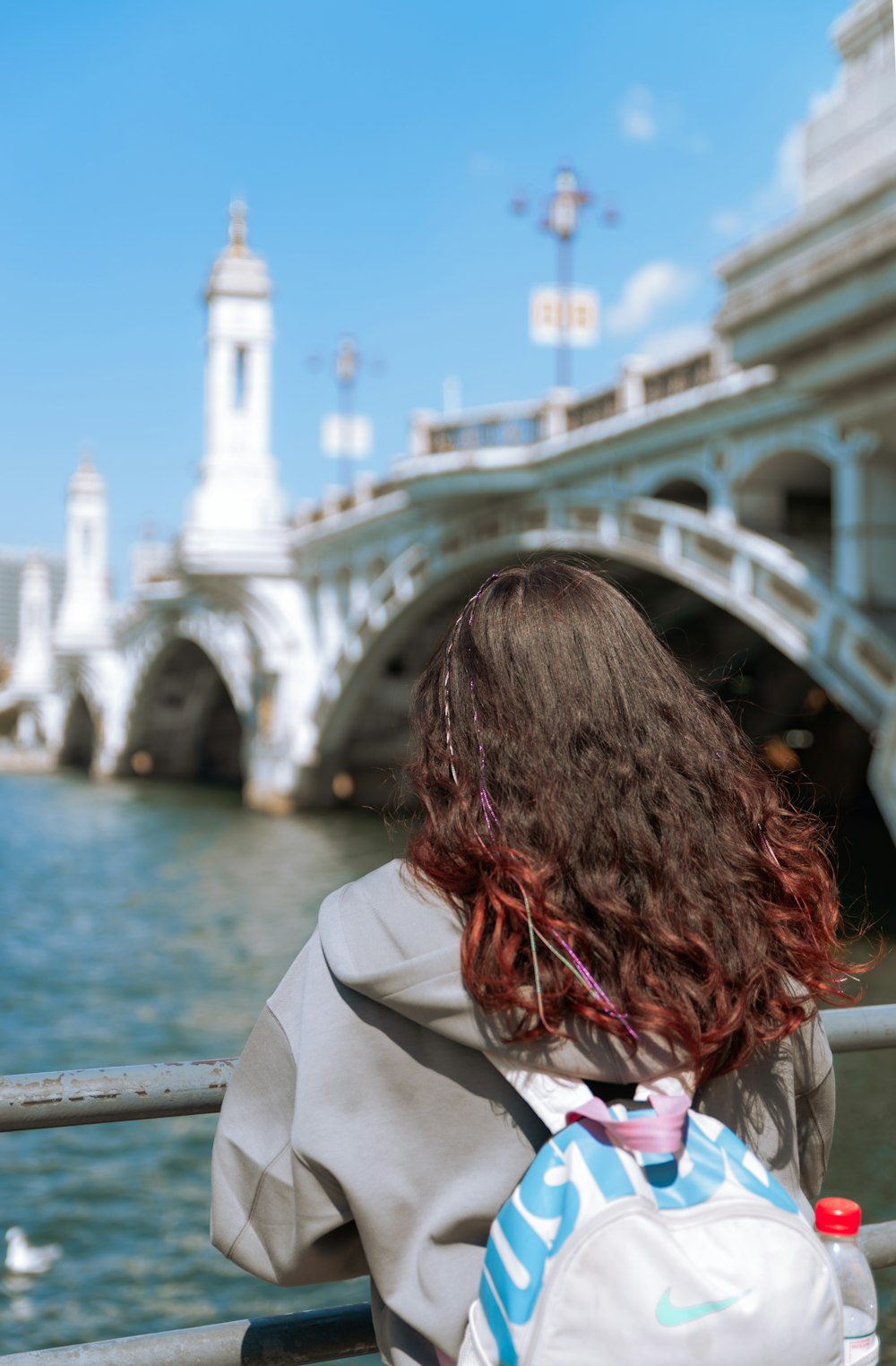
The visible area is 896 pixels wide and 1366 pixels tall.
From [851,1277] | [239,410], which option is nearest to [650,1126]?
[851,1277]

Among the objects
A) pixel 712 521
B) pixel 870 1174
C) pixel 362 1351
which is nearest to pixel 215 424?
pixel 712 521

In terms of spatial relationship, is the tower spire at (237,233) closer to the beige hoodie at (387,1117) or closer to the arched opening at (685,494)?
the arched opening at (685,494)

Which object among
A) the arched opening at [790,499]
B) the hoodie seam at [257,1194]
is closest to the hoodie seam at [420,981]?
the hoodie seam at [257,1194]

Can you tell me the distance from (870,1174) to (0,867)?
58.0ft

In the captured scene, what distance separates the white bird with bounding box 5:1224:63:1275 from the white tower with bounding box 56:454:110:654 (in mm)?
47969

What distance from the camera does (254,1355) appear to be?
177cm

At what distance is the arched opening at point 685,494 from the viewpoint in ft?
78.7

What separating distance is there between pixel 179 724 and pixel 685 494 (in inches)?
1155

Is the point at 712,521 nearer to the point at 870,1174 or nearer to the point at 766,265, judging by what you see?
the point at 766,265

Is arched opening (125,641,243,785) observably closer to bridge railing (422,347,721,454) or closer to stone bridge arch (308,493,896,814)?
stone bridge arch (308,493,896,814)

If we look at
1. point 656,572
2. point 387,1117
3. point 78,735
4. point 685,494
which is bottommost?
point 78,735

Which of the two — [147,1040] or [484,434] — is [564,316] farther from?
[147,1040]

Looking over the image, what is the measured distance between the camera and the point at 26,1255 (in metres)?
6.81

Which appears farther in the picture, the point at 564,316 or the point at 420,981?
the point at 564,316
